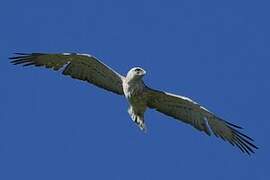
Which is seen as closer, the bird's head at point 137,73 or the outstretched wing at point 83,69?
the bird's head at point 137,73

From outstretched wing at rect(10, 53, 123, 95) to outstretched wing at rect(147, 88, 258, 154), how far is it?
2.99 ft

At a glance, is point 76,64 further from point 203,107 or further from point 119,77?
point 203,107

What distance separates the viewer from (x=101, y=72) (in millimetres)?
15430

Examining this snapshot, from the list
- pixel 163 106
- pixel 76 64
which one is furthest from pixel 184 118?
pixel 76 64

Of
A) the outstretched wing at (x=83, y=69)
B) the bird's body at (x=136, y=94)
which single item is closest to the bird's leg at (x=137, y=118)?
the bird's body at (x=136, y=94)

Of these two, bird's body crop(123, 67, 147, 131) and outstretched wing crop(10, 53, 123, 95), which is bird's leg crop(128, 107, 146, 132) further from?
outstretched wing crop(10, 53, 123, 95)

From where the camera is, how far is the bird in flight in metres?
15.2

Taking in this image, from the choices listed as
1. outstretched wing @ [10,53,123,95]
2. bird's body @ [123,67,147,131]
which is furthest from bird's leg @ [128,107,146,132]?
outstretched wing @ [10,53,123,95]

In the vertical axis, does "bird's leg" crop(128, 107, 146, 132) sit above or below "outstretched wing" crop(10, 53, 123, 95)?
below

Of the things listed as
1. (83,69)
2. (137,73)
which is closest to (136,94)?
(137,73)

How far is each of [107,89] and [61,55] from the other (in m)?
1.22

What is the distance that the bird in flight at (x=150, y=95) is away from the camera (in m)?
15.2

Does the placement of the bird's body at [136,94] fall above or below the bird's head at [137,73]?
below

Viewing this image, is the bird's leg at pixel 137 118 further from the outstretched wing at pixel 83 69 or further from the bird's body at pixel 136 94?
the outstretched wing at pixel 83 69
